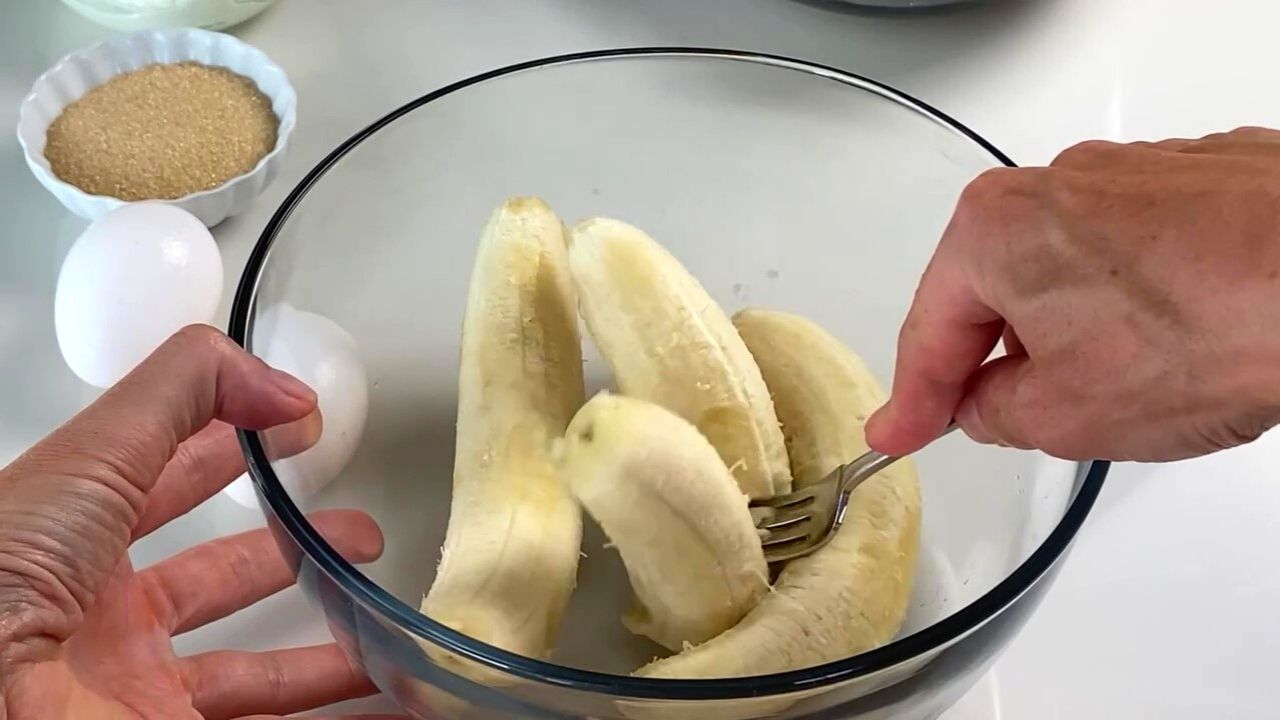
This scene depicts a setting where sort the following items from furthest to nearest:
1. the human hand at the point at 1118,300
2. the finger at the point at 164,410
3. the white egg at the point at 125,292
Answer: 1. the white egg at the point at 125,292
2. the finger at the point at 164,410
3. the human hand at the point at 1118,300

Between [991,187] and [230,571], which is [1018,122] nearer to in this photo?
[991,187]

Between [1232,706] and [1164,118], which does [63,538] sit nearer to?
[1232,706]

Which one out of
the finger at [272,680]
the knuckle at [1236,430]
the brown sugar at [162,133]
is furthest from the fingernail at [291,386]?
the knuckle at [1236,430]

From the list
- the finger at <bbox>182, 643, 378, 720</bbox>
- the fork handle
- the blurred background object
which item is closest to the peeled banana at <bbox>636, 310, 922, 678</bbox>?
the fork handle

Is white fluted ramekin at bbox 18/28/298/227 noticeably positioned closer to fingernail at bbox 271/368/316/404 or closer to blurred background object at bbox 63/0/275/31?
blurred background object at bbox 63/0/275/31

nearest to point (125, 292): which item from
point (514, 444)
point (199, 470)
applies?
point (199, 470)

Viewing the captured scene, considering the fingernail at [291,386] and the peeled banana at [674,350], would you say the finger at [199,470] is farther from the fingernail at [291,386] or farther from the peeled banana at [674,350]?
the peeled banana at [674,350]
